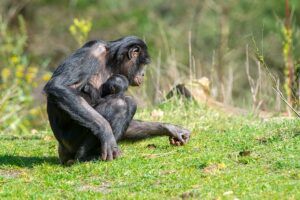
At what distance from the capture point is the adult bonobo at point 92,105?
826 centimetres

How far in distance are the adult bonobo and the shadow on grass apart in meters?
0.24

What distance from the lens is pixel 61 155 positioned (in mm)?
8820

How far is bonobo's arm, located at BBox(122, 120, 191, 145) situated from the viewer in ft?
29.9

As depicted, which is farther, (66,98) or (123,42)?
(123,42)

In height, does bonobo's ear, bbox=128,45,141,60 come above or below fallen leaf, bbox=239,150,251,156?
above

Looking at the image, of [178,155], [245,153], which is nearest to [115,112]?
[178,155]

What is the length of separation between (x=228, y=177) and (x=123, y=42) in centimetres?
264

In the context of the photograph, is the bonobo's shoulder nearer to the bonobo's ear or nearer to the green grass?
the bonobo's ear

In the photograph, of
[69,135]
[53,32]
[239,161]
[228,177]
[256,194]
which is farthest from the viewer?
[53,32]

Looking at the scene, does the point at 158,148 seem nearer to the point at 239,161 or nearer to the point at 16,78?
the point at 239,161

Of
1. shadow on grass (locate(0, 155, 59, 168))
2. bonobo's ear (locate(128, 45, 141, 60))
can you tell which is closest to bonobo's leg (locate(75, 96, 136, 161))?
shadow on grass (locate(0, 155, 59, 168))

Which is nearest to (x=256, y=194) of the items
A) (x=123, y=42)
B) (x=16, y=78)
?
(x=123, y=42)

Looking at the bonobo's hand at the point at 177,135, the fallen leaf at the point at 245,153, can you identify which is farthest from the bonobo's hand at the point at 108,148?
the fallen leaf at the point at 245,153

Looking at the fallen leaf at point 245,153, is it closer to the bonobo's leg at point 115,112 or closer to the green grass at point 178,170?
the green grass at point 178,170
